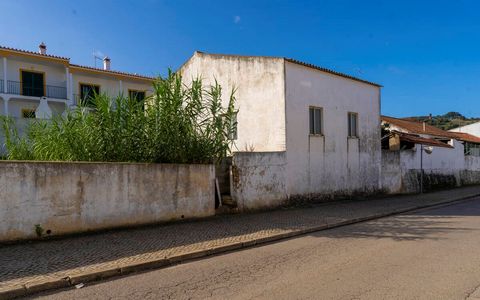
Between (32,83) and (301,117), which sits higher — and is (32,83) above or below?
above

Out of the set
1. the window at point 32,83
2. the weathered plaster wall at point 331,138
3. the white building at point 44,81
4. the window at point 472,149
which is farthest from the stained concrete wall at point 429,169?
the window at point 32,83

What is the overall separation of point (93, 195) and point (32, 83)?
25.5 meters

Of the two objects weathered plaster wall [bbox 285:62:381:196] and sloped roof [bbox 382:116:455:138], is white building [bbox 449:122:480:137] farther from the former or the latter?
weathered plaster wall [bbox 285:62:381:196]

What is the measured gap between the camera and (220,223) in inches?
Answer: 403

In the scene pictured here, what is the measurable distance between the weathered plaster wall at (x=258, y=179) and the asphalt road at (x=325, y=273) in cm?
372

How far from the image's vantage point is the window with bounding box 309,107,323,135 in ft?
52.0

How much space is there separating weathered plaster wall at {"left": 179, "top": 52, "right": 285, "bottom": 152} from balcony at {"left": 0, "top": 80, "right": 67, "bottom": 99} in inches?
757

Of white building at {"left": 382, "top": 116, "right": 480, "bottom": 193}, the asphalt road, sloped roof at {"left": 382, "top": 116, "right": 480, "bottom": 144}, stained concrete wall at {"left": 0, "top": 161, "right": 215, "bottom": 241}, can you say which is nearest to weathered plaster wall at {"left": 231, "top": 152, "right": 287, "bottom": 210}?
stained concrete wall at {"left": 0, "top": 161, "right": 215, "bottom": 241}

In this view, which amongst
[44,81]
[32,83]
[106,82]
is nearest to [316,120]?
[106,82]

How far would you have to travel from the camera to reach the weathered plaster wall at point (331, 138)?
14.8 meters

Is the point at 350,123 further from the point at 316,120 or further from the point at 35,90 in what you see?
the point at 35,90

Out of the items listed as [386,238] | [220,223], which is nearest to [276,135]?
[220,223]

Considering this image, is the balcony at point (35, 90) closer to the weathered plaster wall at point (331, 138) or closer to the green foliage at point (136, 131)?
the green foliage at point (136, 131)

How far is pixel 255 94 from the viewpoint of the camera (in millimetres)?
15070
